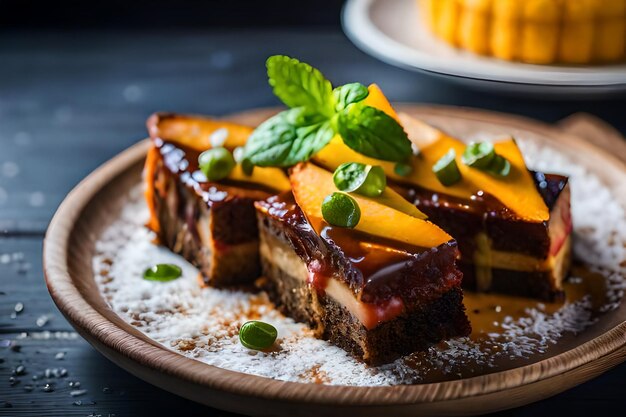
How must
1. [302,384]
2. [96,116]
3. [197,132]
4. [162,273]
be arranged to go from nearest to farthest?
[302,384]
[162,273]
[197,132]
[96,116]

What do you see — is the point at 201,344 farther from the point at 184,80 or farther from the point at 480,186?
the point at 184,80

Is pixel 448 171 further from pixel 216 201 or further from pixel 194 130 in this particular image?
pixel 194 130

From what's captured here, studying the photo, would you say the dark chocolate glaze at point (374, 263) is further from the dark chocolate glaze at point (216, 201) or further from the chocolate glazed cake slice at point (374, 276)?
the dark chocolate glaze at point (216, 201)

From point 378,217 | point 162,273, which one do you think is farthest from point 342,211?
point 162,273

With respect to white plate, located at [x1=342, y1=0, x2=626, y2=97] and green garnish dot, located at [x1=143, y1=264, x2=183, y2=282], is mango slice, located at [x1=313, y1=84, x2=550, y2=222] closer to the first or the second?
green garnish dot, located at [x1=143, y1=264, x2=183, y2=282]

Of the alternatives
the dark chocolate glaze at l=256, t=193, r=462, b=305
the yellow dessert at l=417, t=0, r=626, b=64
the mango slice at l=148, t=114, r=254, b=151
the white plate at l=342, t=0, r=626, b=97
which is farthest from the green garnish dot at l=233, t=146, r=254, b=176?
the yellow dessert at l=417, t=0, r=626, b=64

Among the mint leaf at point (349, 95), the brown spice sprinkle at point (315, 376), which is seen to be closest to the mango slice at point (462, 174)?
the mint leaf at point (349, 95)
